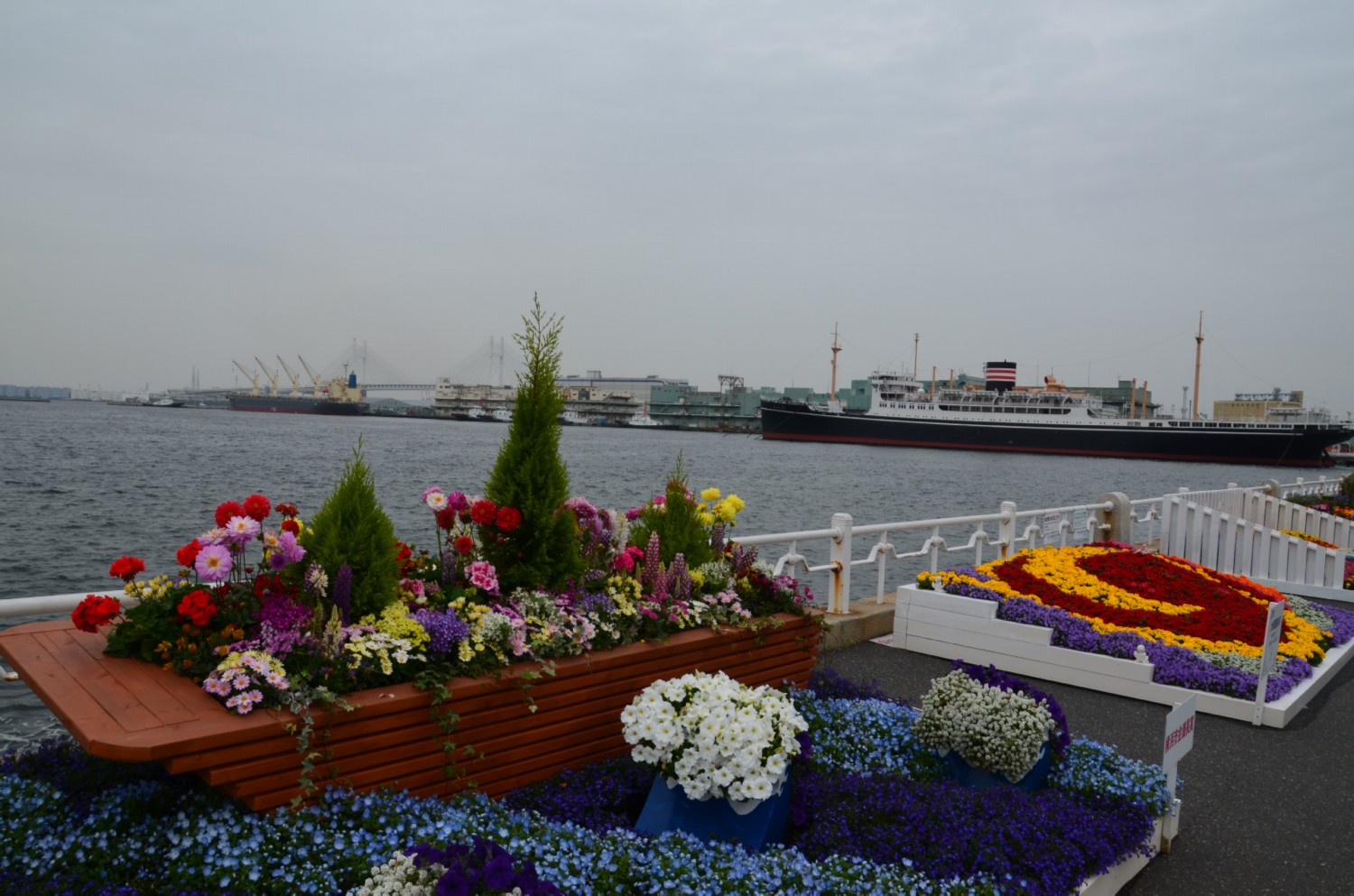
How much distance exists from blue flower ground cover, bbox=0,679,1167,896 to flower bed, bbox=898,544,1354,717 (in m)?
2.90

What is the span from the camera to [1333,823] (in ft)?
15.3

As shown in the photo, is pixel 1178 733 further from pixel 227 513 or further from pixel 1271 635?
pixel 227 513

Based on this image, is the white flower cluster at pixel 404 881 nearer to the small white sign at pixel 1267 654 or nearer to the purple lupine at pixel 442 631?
the purple lupine at pixel 442 631

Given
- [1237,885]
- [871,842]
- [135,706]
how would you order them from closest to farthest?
1. [135,706]
2. [871,842]
3. [1237,885]

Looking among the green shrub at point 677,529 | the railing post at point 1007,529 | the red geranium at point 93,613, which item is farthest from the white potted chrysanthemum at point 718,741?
the railing post at point 1007,529

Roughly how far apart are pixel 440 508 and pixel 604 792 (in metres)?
1.88

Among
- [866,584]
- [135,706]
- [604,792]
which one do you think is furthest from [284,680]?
[866,584]

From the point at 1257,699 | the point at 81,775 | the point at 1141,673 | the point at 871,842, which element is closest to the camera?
the point at 81,775

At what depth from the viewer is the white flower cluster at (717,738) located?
350 centimetres

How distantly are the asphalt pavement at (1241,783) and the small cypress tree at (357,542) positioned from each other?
3.82 metres

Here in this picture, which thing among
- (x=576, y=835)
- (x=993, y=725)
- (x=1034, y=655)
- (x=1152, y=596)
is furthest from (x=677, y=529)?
(x=1152, y=596)

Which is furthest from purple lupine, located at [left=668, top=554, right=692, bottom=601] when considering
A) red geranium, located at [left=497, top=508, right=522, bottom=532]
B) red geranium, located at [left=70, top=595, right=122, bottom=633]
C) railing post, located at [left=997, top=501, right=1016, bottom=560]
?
railing post, located at [left=997, top=501, right=1016, bottom=560]

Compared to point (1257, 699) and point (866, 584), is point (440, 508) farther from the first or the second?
point (866, 584)

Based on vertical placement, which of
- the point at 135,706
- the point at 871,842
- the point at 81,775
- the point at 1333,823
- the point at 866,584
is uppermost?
the point at 135,706
